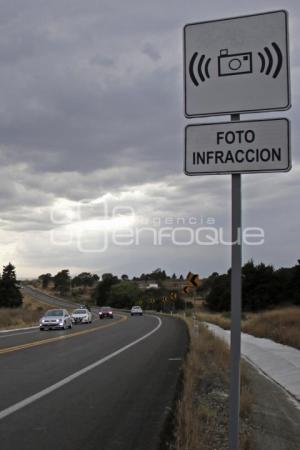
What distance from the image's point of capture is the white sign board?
398 cm

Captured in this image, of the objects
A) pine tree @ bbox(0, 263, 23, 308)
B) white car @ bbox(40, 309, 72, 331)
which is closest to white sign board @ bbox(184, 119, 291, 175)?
white car @ bbox(40, 309, 72, 331)

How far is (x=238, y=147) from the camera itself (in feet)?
13.3

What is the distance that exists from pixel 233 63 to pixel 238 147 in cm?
60

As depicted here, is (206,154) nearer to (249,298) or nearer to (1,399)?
(1,399)

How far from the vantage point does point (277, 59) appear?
13.2 feet

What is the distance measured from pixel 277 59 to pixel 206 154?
0.79m

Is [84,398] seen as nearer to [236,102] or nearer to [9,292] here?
[236,102]

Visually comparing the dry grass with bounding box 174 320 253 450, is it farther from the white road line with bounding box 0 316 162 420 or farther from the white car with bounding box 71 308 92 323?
the white car with bounding box 71 308 92 323

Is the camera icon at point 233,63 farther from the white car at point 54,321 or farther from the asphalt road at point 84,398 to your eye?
the white car at point 54,321

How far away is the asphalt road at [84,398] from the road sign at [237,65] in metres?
4.66

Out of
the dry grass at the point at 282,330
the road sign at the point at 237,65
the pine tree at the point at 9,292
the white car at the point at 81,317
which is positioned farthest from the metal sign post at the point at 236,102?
the pine tree at the point at 9,292

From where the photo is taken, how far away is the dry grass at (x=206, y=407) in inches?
273

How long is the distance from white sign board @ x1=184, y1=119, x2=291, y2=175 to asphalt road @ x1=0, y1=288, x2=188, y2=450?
4.34m

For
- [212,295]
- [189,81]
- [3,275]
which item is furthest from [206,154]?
[3,275]
